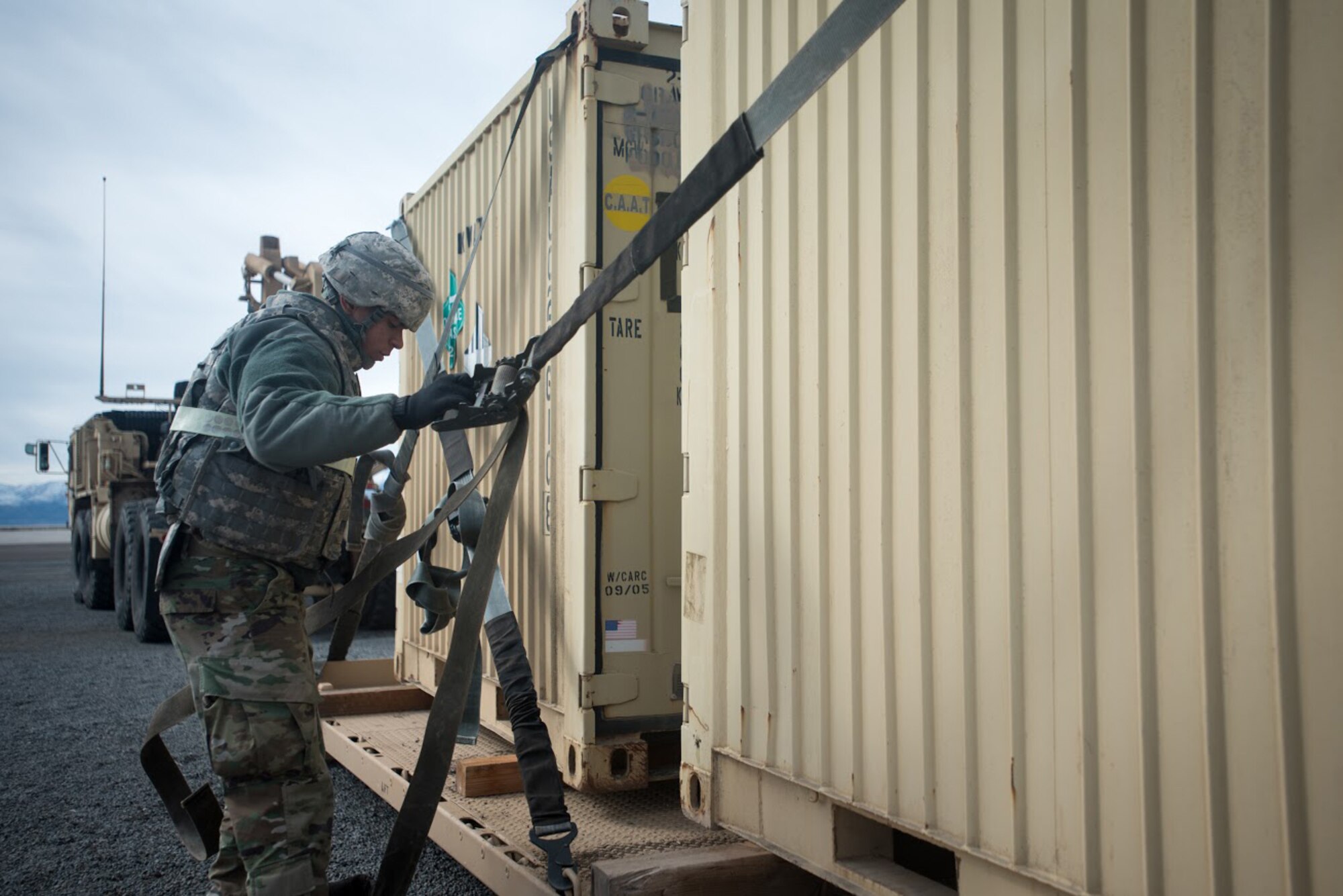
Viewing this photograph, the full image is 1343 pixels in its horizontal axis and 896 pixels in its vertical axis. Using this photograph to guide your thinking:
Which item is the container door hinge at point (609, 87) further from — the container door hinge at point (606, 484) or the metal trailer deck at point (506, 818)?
the metal trailer deck at point (506, 818)

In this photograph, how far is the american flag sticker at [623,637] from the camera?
3363mm

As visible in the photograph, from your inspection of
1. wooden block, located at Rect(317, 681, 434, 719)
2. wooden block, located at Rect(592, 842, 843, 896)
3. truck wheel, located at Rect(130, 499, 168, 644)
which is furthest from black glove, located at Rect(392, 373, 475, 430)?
truck wheel, located at Rect(130, 499, 168, 644)

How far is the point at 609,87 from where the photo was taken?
339 cm

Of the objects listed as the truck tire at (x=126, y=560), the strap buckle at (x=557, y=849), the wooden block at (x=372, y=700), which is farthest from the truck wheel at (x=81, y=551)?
the strap buckle at (x=557, y=849)

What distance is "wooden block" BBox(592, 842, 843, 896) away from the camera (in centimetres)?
246

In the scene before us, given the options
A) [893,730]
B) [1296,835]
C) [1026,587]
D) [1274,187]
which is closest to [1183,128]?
[1274,187]

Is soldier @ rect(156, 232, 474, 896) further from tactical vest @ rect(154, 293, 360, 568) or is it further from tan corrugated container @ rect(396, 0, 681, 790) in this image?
tan corrugated container @ rect(396, 0, 681, 790)

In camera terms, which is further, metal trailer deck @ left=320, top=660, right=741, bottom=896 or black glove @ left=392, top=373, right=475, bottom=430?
metal trailer deck @ left=320, top=660, right=741, bottom=896

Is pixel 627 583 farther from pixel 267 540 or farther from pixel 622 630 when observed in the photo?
pixel 267 540

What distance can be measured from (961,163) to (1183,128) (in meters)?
0.45

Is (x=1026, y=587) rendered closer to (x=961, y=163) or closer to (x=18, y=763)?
(x=961, y=163)

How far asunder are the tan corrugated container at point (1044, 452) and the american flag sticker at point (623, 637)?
2.70 feet

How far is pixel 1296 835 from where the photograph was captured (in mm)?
1350

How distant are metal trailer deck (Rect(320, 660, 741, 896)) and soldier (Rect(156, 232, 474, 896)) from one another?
1.37 feet
